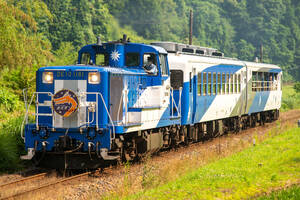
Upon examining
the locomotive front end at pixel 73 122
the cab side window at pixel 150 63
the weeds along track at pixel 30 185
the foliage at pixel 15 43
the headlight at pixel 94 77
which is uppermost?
the foliage at pixel 15 43

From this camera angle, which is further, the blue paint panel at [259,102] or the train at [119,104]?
the blue paint panel at [259,102]

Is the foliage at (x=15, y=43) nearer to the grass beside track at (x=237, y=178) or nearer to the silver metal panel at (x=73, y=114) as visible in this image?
the silver metal panel at (x=73, y=114)

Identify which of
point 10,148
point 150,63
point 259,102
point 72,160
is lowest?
point 72,160

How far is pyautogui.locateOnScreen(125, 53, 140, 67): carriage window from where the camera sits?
1402 cm

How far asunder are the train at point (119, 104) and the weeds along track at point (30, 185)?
0.62m

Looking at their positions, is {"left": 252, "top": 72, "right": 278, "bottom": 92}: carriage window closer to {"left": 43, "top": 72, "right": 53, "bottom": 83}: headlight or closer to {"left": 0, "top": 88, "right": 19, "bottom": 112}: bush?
{"left": 0, "top": 88, "right": 19, "bottom": 112}: bush

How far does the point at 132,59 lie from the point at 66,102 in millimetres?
2962

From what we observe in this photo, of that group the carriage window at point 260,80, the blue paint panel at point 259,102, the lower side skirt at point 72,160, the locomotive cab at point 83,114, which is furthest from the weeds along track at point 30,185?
the carriage window at point 260,80

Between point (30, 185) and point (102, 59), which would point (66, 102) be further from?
point (102, 59)

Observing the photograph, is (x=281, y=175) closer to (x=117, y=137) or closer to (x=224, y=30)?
(x=117, y=137)

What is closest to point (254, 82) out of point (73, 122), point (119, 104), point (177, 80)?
point (177, 80)

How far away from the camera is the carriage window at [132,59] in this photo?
46.0ft

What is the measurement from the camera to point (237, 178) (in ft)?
36.5

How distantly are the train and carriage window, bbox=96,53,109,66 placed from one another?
0.11 feet
